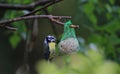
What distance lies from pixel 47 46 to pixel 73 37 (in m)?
0.12

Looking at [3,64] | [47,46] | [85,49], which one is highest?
[47,46]

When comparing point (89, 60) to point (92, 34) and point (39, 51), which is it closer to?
point (92, 34)

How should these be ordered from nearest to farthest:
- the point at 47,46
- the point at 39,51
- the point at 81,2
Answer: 1. the point at 47,46
2. the point at 81,2
3. the point at 39,51

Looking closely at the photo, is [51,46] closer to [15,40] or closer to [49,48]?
[49,48]

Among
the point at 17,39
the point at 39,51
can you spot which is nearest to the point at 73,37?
the point at 17,39

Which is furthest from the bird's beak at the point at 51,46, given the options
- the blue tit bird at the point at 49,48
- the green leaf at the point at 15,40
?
the green leaf at the point at 15,40

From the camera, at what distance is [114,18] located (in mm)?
2104

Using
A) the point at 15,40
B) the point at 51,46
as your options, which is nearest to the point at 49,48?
the point at 51,46

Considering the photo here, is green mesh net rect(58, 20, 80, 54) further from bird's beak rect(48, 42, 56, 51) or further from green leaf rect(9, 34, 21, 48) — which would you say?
green leaf rect(9, 34, 21, 48)

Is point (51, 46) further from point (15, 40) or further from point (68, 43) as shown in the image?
point (15, 40)

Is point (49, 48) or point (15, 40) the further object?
point (15, 40)

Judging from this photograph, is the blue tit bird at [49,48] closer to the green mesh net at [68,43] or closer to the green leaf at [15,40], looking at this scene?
the green mesh net at [68,43]

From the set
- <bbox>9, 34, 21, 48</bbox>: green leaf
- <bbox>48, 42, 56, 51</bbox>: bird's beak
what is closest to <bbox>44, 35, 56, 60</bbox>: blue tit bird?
<bbox>48, 42, 56, 51</bbox>: bird's beak

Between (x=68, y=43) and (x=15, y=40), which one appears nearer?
(x=68, y=43)
